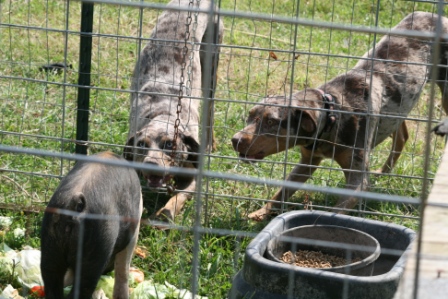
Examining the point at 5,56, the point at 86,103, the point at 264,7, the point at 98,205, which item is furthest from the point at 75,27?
the point at 98,205

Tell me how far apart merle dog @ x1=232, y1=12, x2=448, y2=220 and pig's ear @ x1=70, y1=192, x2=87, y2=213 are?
2112mm

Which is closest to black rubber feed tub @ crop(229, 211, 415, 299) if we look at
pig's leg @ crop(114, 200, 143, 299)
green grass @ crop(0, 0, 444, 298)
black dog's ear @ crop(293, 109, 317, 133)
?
green grass @ crop(0, 0, 444, 298)

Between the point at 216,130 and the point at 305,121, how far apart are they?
1755 millimetres

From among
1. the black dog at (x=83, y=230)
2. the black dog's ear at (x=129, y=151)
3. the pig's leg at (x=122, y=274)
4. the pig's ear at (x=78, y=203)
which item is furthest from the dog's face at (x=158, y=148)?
the pig's ear at (x=78, y=203)

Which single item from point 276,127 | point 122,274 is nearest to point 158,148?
point 276,127

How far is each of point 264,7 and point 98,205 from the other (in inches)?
245

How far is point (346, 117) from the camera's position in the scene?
19.7ft

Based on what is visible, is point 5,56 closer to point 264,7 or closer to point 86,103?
point 86,103

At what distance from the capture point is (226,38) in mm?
9148

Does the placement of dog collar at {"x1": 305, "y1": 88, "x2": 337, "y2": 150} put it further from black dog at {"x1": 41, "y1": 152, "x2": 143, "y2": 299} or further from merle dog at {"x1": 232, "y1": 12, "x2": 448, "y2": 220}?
black dog at {"x1": 41, "y1": 152, "x2": 143, "y2": 299}

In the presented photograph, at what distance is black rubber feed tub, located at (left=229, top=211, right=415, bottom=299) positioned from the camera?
4008 millimetres

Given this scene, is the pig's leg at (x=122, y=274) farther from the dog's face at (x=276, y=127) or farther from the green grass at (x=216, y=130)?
the dog's face at (x=276, y=127)

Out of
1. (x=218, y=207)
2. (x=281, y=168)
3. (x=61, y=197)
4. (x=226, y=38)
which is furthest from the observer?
(x=226, y=38)

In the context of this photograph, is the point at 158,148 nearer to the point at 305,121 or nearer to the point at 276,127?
the point at 276,127
